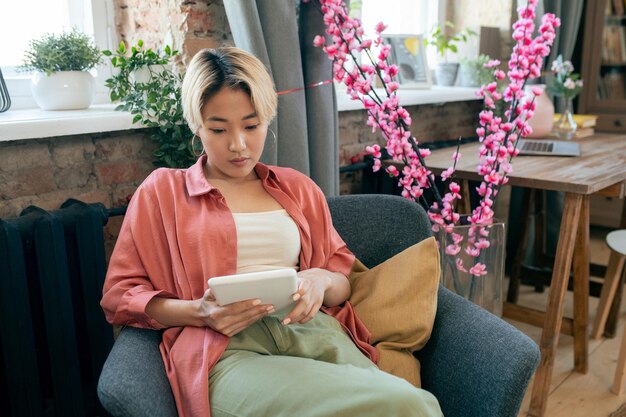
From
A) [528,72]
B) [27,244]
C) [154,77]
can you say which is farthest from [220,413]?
[528,72]

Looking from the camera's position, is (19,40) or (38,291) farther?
(19,40)

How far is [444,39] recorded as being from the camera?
326 centimetres

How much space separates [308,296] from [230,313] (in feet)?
0.58

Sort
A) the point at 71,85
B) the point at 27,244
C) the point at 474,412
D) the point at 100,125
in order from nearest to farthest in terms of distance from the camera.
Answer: the point at 474,412 < the point at 27,244 < the point at 100,125 < the point at 71,85

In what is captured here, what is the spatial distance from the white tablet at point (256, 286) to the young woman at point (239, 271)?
1.1 inches

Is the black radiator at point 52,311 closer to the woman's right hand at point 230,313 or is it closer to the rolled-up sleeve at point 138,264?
the rolled-up sleeve at point 138,264

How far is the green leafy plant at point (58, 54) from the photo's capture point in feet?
5.77

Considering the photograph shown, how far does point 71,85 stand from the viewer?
5.98 feet

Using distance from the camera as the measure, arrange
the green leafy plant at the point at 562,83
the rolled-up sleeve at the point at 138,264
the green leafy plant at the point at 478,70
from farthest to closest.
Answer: the green leafy plant at the point at 478,70, the green leafy plant at the point at 562,83, the rolled-up sleeve at the point at 138,264

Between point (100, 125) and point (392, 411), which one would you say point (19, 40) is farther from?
point (392, 411)

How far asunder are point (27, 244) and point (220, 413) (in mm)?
768

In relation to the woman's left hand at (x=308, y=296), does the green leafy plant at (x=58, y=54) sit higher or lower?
higher

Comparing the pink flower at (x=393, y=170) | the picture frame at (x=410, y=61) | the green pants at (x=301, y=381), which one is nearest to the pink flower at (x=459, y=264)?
the pink flower at (x=393, y=170)

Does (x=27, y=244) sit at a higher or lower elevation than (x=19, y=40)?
lower
